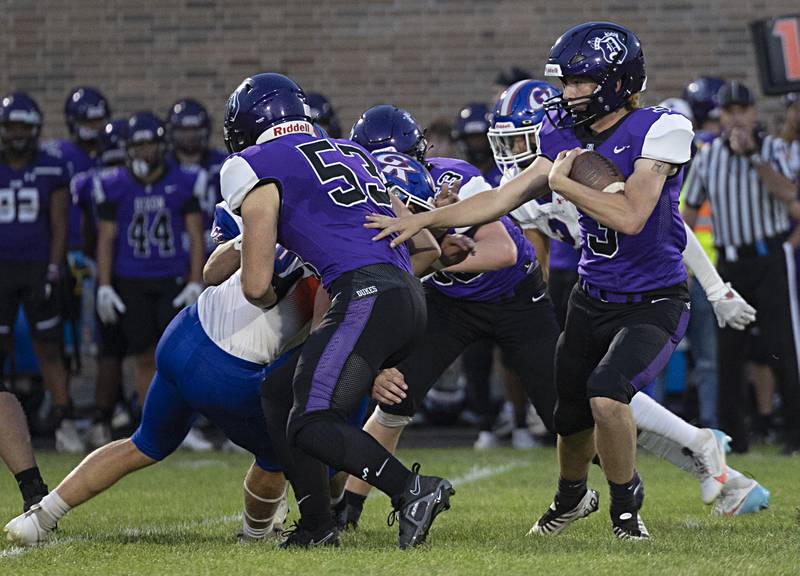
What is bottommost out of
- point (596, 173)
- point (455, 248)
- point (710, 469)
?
point (710, 469)

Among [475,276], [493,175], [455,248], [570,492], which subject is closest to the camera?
[455,248]

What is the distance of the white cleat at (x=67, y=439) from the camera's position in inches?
337

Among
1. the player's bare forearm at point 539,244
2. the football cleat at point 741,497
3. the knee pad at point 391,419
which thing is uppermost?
the player's bare forearm at point 539,244

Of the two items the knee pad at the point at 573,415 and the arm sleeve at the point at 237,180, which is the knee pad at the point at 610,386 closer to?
the knee pad at the point at 573,415

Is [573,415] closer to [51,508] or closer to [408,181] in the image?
[408,181]

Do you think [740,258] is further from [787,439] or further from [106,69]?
[106,69]

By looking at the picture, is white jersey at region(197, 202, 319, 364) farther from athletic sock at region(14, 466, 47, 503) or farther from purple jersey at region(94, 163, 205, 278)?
purple jersey at region(94, 163, 205, 278)

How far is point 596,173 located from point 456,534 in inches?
54.4

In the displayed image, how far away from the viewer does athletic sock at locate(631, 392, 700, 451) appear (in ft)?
17.7

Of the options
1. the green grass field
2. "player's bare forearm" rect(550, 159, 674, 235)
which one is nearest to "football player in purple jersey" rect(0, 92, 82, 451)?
the green grass field

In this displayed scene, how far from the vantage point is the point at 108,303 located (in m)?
8.70

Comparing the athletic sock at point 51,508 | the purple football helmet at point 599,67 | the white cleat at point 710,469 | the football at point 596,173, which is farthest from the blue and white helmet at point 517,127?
the athletic sock at point 51,508

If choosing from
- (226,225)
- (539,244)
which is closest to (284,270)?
(226,225)

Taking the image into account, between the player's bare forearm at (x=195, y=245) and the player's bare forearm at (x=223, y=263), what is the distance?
159 inches
